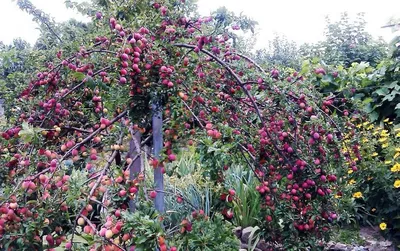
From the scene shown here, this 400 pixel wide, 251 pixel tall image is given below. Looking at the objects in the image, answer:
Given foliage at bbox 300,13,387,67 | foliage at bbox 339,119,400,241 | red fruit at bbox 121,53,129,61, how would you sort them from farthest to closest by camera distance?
foliage at bbox 300,13,387,67 < foliage at bbox 339,119,400,241 < red fruit at bbox 121,53,129,61

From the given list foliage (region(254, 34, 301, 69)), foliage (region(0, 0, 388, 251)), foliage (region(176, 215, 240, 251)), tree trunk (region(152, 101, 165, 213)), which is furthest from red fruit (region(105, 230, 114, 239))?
foliage (region(254, 34, 301, 69))

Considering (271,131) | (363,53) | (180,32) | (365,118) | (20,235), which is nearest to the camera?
(20,235)

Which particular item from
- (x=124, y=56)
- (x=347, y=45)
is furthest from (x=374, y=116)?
(x=124, y=56)

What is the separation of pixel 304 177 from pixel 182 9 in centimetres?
72

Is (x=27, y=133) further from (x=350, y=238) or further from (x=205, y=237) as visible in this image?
(x=350, y=238)

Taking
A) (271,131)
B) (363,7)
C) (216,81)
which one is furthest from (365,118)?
(363,7)

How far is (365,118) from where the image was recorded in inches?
64.9

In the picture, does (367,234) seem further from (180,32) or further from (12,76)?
(12,76)

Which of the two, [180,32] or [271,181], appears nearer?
[180,32]

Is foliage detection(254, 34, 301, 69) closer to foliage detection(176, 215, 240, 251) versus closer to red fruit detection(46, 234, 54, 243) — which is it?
foliage detection(176, 215, 240, 251)

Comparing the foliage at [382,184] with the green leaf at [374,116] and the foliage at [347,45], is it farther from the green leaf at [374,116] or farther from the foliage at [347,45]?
the foliage at [347,45]

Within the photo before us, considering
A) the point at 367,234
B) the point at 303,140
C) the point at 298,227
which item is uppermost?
the point at 303,140

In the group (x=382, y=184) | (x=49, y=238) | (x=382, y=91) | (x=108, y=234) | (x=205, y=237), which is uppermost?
(x=49, y=238)

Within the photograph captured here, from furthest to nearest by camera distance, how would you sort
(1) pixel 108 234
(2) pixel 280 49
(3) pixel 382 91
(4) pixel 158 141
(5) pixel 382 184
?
(2) pixel 280 49 < (3) pixel 382 91 < (5) pixel 382 184 < (4) pixel 158 141 < (1) pixel 108 234
